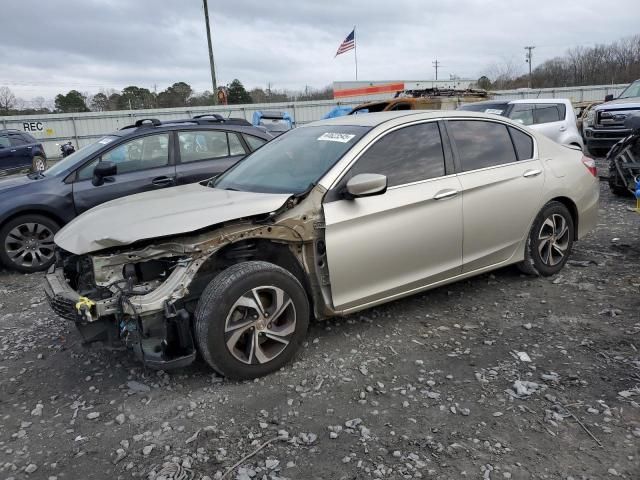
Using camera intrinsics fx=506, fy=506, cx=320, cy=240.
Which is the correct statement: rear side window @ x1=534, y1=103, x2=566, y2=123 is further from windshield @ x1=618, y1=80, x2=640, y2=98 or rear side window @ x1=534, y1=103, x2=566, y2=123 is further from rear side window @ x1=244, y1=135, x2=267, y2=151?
rear side window @ x1=244, y1=135, x2=267, y2=151

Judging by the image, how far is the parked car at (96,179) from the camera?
5.94 meters

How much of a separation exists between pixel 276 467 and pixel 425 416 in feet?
2.95

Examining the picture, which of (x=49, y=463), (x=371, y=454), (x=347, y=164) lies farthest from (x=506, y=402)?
(x=49, y=463)

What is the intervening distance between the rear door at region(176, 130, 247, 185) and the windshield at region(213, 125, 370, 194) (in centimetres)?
201

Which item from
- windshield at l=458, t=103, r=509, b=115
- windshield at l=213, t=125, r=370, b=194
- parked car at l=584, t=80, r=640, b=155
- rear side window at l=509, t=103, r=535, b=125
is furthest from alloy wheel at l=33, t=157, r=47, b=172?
parked car at l=584, t=80, r=640, b=155

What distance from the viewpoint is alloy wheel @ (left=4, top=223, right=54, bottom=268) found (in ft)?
19.5

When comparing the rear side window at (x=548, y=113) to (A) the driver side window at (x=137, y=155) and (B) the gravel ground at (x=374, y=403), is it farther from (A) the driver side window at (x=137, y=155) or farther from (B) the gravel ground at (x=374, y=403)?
(A) the driver side window at (x=137, y=155)

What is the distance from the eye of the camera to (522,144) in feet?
15.3

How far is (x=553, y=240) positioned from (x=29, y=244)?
5.82 metres

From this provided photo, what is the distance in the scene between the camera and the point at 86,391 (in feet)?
10.9

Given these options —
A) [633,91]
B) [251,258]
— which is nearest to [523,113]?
[633,91]

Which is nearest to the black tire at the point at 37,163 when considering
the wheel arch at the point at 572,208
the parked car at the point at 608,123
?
the wheel arch at the point at 572,208

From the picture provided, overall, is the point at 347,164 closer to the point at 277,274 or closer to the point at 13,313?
the point at 277,274

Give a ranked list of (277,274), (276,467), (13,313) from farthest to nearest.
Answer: (13,313) → (277,274) → (276,467)
